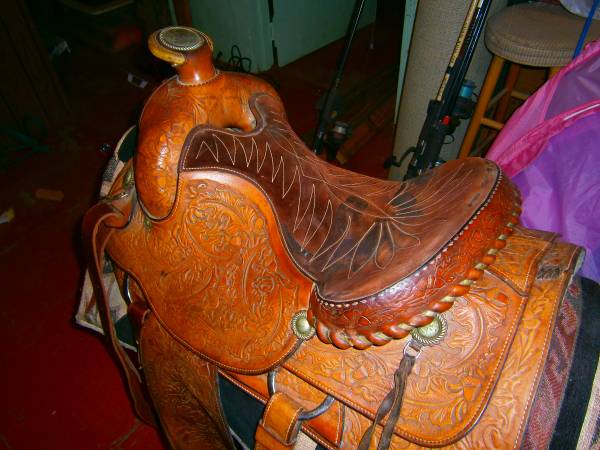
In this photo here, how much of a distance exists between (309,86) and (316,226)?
2.80 m

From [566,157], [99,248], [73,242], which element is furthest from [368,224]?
[73,242]

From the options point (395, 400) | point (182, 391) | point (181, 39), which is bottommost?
point (182, 391)

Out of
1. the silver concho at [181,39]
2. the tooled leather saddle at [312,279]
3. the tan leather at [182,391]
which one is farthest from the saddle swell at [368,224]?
the tan leather at [182,391]

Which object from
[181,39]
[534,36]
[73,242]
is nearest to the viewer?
[181,39]

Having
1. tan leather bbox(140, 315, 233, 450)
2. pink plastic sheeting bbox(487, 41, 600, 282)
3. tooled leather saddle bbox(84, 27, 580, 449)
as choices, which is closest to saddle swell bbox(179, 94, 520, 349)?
tooled leather saddle bbox(84, 27, 580, 449)

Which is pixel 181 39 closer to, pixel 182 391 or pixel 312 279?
pixel 312 279

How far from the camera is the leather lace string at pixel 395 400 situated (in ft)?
1.73

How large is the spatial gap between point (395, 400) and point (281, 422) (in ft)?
0.68

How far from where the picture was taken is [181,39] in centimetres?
71

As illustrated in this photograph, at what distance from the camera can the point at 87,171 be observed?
94.2 inches

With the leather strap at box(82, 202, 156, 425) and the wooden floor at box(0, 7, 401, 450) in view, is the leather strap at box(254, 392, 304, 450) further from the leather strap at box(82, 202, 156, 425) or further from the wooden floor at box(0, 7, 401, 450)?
→ the wooden floor at box(0, 7, 401, 450)

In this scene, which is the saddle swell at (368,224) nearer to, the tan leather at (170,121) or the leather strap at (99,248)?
the tan leather at (170,121)

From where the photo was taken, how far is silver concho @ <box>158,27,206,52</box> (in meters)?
0.69

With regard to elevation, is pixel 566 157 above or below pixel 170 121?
below
